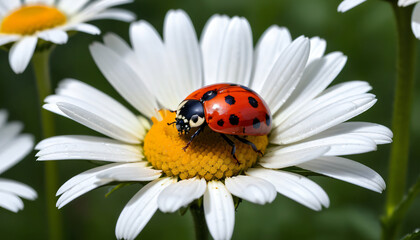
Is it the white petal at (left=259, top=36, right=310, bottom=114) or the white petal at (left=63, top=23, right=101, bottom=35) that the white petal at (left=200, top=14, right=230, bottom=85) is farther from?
the white petal at (left=63, top=23, right=101, bottom=35)

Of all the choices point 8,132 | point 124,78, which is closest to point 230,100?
point 124,78

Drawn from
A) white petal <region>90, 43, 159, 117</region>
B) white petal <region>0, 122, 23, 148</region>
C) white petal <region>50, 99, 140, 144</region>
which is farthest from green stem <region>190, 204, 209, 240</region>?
white petal <region>0, 122, 23, 148</region>

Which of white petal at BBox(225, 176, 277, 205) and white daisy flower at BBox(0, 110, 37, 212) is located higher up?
white daisy flower at BBox(0, 110, 37, 212)

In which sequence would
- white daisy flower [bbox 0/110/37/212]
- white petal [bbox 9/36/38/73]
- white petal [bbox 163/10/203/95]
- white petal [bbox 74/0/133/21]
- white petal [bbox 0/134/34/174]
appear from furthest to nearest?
white petal [bbox 0/134/34/174] → white petal [bbox 74/0/133/21] → white petal [bbox 163/10/203/95] → white daisy flower [bbox 0/110/37/212] → white petal [bbox 9/36/38/73]

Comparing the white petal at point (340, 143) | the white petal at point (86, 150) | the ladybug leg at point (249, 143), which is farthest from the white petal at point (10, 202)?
the white petal at point (340, 143)

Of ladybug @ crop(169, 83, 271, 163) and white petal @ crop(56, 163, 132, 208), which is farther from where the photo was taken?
ladybug @ crop(169, 83, 271, 163)

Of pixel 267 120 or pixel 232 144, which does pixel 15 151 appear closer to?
pixel 232 144

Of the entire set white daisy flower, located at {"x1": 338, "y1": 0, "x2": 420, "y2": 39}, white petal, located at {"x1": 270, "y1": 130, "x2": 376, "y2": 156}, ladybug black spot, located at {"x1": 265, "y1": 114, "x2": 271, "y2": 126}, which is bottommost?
white petal, located at {"x1": 270, "y1": 130, "x2": 376, "y2": 156}

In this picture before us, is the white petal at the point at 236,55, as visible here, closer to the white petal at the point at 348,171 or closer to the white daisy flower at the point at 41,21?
the white daisy flower at the point at 41,21
